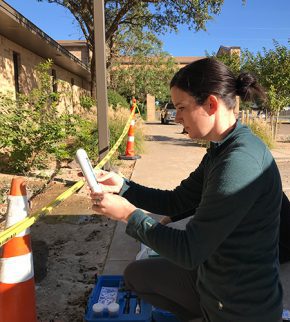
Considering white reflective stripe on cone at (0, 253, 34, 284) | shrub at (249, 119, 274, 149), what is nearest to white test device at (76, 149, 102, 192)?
white reflective stripe on cone at (0, 253, 34, 284)

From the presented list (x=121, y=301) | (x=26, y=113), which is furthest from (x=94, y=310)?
(x=26, y=113)

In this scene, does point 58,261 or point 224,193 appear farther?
point 58,261

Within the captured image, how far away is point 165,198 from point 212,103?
2.73 ft

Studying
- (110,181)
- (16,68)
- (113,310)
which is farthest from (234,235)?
(16,68)

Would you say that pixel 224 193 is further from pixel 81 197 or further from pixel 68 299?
pixel 81 197

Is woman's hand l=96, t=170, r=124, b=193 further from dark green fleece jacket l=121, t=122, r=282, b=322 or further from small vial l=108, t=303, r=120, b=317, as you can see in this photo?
small vial l=108, t=303, r=120, b=317

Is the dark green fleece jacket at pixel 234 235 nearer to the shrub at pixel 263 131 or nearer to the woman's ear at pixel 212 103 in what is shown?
the woman's ear at pixel 212 103

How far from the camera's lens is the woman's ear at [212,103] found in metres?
1.73

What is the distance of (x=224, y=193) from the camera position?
5.13ft

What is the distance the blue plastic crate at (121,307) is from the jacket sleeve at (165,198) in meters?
0.63

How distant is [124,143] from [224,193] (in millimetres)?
9028

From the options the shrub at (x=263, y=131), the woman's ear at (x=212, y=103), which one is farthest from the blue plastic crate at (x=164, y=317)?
the shrub at (x=263, y=131)

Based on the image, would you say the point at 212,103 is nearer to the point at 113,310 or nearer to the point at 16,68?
the point at 113,310

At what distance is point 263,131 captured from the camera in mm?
13766
